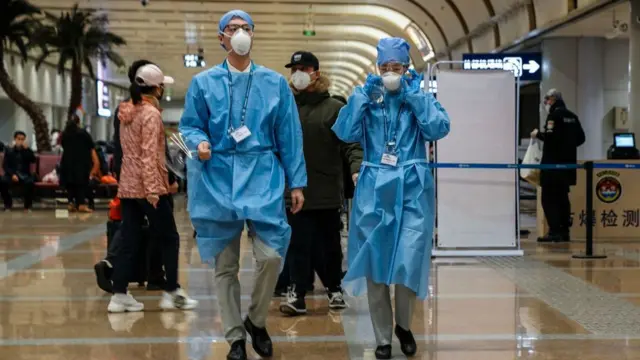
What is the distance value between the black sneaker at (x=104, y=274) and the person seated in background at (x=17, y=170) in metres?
11.1

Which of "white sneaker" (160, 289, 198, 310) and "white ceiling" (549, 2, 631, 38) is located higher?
"white ceiling" (549, 2, 631, 38)

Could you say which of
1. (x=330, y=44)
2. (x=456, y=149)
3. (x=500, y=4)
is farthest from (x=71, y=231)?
(x=330, y=44)

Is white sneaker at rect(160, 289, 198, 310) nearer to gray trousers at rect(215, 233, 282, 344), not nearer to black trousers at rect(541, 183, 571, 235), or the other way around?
gray trousers at rect(215, 233, 282, 344)

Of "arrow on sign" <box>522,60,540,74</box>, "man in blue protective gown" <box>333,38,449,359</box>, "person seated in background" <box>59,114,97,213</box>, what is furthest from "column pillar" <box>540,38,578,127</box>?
"man in blue protective gown" <box>333,38,449,359</box>

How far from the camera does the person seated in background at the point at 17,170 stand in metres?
16.8

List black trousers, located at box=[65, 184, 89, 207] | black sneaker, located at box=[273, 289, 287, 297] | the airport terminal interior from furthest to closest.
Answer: black trousers, located at box=[65, 184, 89, 207], black sneaker, located at box=[273, 289, 287, 297], the airport terminal interior

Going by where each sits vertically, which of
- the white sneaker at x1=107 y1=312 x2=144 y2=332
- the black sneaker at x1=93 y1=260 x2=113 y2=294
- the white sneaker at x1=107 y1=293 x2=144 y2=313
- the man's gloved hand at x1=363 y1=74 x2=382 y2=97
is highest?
the man's gloved hand at x1=363 y1=74 x2=382 y2=97

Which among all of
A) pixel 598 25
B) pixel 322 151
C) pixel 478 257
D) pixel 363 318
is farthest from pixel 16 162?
pixel 363 318

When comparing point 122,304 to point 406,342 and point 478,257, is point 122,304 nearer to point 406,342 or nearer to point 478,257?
point 406,342

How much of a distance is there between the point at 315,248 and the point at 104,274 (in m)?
1.51

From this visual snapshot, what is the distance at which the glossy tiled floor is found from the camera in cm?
484

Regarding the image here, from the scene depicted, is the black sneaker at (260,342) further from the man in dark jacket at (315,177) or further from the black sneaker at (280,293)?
the black sneaker at (280,293)

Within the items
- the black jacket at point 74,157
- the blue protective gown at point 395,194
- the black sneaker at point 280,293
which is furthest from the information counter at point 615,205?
the black jacket at point 74,157

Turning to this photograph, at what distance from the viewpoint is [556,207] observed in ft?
35.3
